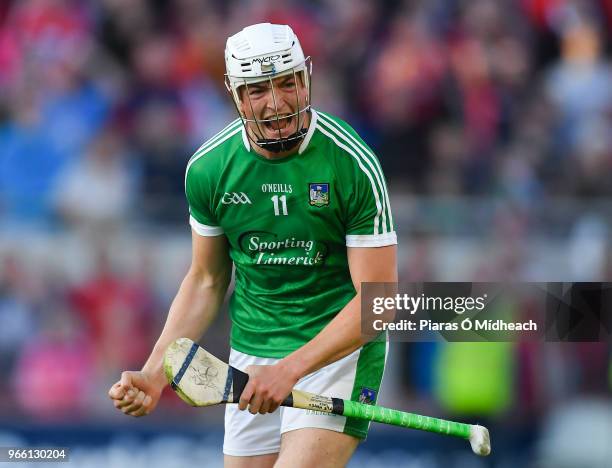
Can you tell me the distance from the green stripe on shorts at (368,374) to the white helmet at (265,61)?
32.5 inches

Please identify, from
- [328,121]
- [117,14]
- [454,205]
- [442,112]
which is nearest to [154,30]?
[117,14]

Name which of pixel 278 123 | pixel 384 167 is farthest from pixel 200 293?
pixel 384 167

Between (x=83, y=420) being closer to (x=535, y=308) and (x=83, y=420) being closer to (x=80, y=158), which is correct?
(x=80, y=158)

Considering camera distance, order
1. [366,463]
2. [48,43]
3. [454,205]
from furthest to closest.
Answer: [48,43] < [454,205] < [366,463]

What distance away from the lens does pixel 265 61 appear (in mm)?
4270

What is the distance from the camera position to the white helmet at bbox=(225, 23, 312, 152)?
427 centimetres

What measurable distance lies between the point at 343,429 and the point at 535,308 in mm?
2959

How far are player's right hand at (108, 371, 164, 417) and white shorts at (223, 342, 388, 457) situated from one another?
48cm

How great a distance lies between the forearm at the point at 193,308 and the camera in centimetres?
469

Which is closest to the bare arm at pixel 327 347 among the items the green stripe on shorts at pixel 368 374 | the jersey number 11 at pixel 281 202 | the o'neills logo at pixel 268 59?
the green stripe on shorts at pixel 368 374

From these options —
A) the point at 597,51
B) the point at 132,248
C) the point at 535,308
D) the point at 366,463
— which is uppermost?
the point at 597,51

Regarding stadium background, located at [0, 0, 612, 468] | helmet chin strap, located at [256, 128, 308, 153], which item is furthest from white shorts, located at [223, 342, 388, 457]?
stadium background, located at [0, 0, 612, 468]

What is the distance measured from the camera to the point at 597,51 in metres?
9.05

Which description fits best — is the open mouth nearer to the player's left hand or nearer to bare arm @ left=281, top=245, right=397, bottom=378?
bare arm @ left=281, top=245, right=397, bottom=378
